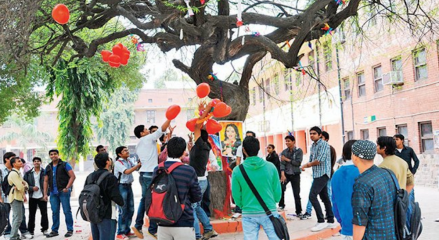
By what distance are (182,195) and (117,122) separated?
5147cm

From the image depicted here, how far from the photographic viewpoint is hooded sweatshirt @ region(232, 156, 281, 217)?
4.97 meters

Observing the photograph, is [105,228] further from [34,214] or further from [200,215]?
[34,214]

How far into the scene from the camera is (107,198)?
226 inches

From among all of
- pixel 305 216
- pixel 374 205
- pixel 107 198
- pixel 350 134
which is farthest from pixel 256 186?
pixel 350 134

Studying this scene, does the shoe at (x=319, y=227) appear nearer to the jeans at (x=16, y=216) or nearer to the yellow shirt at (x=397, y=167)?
the yellow shirt at (x=397, y=167)

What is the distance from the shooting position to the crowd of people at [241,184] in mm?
3637

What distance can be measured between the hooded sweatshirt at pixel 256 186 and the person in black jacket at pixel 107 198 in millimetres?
1619

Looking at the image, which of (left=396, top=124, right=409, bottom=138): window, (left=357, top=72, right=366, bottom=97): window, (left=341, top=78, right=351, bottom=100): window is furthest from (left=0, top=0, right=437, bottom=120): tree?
(left=341, top=78, right=351, bottom=100): window

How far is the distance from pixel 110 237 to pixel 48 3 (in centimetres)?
506

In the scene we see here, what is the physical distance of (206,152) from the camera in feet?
23.5

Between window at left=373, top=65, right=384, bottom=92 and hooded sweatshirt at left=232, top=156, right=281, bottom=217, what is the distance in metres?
18.9

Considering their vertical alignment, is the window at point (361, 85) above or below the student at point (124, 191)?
above

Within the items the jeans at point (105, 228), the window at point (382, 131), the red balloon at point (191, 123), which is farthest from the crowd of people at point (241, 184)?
the window at point (382, 131)

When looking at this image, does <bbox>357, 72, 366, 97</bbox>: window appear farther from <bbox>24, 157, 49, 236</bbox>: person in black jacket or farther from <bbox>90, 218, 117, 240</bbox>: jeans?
<bbox>90, 218, 117, 240</bbox>: jeans
